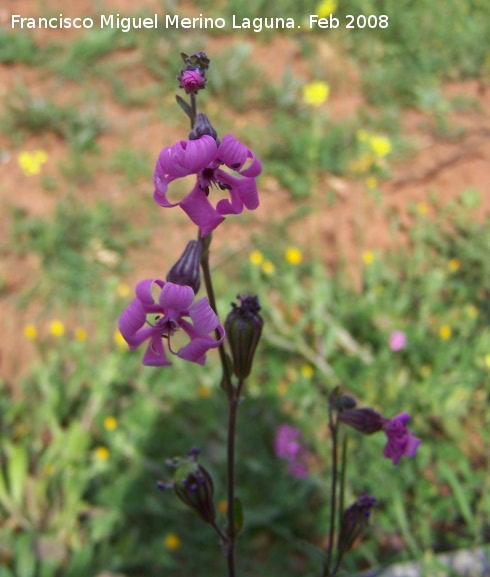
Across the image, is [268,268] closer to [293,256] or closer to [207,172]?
[293,256]

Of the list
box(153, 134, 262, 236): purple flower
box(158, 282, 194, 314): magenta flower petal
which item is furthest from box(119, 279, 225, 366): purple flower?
box(153, 134, 262, 236): purple flower

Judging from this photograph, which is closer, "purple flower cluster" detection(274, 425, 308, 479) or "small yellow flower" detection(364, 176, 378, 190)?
"purple flower cluster" detection(274, 425, 308, 479)

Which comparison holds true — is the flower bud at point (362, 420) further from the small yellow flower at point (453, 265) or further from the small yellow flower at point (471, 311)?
the small yellow flower at point (453, 265)

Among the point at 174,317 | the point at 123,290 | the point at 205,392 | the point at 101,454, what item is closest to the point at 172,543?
the point at 101,454

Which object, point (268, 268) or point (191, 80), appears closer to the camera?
point (191, 80)

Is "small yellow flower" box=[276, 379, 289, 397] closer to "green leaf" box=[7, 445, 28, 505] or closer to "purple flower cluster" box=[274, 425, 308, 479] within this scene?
"purple flower cluster" box=[274, 425, 308, 479]

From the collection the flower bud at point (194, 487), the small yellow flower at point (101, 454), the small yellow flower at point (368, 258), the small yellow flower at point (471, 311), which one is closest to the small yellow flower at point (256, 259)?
the small yellow flower at point (368, 258)

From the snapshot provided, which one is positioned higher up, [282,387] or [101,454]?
[282,387]

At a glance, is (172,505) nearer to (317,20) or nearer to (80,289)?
(80,289)

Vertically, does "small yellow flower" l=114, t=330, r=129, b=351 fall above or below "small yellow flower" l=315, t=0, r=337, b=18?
below
